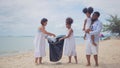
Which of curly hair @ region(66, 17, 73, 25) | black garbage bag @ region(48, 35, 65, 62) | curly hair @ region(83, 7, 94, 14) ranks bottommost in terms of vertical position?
black garbage bag @ region(48, 35, 65, 62)

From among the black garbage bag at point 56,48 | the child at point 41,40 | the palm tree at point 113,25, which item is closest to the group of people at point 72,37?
the child at point 41,40

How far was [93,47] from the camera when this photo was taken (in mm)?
9570

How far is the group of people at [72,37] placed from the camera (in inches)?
377

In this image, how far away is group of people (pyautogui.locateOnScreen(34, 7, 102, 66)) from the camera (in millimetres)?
9570

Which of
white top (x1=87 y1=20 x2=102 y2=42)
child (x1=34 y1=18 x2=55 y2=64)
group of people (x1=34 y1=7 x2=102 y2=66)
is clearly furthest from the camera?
child (x1=34 y1=18 x2=55 y2=64)

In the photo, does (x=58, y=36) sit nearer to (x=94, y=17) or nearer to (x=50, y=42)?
(x=50, y=42)

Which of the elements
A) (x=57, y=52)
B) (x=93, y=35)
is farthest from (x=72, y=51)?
(x=93, y=35)

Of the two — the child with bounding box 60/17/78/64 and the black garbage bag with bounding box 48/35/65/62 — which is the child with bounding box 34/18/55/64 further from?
the child with bounding box 60/17/78/64

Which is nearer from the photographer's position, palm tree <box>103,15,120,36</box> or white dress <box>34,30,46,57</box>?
white dress <box>34,30,46,57</box>

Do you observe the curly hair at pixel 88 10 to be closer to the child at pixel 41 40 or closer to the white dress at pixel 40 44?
the child at pixel 41 40

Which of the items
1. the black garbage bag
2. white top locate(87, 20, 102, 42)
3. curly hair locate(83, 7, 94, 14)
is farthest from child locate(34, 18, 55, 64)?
white top locate(87, 20, 102, 42)

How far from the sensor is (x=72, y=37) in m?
10.5

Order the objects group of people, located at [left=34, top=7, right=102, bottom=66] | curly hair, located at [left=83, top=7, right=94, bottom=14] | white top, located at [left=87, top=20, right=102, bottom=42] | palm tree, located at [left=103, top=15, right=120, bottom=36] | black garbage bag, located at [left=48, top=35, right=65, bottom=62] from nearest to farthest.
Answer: white top, located at [left=87, top=20, right=102, bottom=42] → group of people, located at [left=34, top=7, right=102, bottom=66] → curly hair, located at [left=83, top=7, right=94, bottom=14] → black garbage bag, located at [left=48, top=35, right=65, bottom=62] → palm tree, located at [left=103, top=15, right=120, bottom=36]

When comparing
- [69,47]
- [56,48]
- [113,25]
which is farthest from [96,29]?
[113,25]
